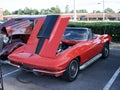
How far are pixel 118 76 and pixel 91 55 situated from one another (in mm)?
1073

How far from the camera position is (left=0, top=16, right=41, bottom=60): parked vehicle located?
6680 mm

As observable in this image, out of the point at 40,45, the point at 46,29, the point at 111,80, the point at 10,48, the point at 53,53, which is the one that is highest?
the point at 46,29

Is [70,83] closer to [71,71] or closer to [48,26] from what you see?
[71,71]

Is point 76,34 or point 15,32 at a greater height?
point 15,32

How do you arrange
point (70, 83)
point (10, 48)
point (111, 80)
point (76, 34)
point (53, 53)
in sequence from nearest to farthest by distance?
point (53, 53) < point (70, 83) < point (111, 80) < point (10, 48) < point (76, 34)

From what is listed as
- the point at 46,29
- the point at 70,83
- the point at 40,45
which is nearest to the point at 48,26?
the point at 46,29

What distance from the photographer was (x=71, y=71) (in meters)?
5.36

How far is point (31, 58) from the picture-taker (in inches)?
204

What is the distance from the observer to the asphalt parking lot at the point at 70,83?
5.09 meters

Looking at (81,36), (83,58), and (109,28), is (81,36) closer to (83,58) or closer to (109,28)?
(83,58)

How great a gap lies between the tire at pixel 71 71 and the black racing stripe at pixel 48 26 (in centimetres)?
93

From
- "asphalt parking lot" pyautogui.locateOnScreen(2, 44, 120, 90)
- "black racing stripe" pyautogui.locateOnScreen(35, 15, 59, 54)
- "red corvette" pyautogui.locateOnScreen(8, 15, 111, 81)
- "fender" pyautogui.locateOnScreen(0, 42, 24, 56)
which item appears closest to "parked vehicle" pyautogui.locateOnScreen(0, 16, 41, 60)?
"fender" pyautogui.locateOnScreen(0, 42, 24, 56)

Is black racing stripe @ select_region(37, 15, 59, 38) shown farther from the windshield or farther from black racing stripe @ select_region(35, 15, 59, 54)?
the windshield

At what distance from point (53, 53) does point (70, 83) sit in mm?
864
